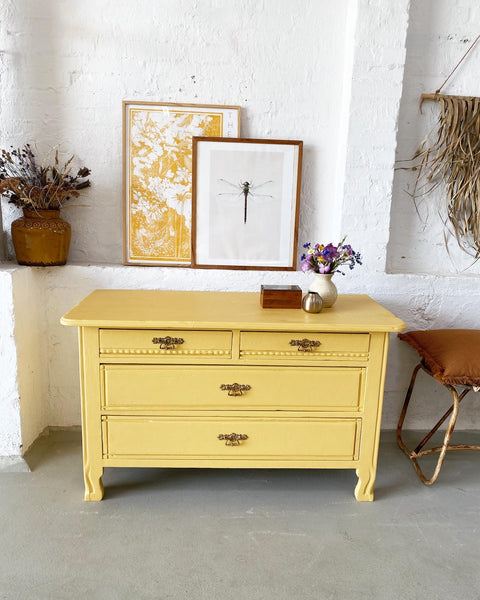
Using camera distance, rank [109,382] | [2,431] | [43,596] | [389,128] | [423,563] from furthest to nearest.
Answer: [389,128], [2,431], [109,382], [423,563], [43,596]

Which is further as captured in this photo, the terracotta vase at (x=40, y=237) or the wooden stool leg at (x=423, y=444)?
the terracotta vase at (x=40, y=237)

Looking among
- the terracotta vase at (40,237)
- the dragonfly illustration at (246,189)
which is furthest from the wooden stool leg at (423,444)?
the terracotta vase at (40,237)

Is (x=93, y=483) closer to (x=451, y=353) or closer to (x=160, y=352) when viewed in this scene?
(x=160, y=352)

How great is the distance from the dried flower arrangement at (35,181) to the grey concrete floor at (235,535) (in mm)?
1461

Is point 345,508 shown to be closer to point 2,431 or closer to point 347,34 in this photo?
point 2,431

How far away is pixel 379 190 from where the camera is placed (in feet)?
9.57

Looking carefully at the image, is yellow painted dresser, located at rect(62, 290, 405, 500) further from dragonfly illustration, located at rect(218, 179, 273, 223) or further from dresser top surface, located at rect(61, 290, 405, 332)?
dragonfly illustration, located at rect(218, 179, 273, 223)

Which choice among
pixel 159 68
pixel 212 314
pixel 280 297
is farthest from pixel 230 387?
pixel 159 68

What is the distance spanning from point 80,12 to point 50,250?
4.54ft

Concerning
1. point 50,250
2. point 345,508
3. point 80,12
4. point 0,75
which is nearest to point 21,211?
point 50,250

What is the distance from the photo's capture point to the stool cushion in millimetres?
2461

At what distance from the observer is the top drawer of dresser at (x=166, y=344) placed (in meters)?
2.30

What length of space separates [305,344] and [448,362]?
2.59ft

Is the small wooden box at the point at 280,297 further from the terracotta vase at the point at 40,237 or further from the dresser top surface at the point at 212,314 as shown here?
the terracotta vase at the point at 40,237
